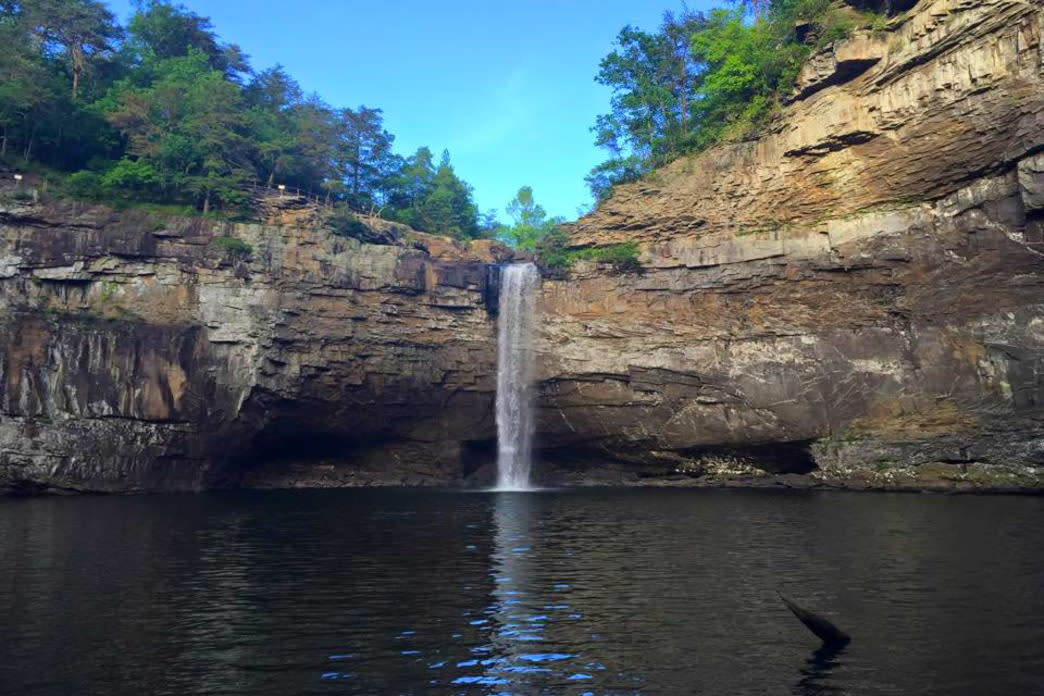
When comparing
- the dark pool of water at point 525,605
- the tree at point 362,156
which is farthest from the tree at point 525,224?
the dark pool of water at point 525,605

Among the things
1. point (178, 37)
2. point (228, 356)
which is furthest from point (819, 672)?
point (178, 37)

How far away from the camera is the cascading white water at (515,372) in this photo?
153 feet

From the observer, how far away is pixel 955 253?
114 feet

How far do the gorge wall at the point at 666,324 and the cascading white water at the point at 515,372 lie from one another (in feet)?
3.20

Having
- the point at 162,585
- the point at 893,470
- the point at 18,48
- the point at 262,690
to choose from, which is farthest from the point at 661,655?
the point at 18,48

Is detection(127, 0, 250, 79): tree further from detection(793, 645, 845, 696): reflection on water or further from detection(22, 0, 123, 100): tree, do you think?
detection(793, 645, 845, 696): reflection on water

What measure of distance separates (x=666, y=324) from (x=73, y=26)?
4639 cm

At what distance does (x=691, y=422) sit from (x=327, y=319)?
2176cm

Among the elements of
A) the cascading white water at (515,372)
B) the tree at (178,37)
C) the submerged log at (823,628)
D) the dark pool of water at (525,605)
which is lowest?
the dark pool of water at (525,605)

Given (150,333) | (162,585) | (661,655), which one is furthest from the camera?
(150,333)

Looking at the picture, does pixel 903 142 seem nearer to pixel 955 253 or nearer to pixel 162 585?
pixel 955 253

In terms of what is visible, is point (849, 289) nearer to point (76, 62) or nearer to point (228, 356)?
point (228, 356)

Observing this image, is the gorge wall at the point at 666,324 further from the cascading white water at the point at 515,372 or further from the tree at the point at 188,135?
the tree at the point at 188,135

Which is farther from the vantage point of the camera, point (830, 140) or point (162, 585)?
point (830, 140)
